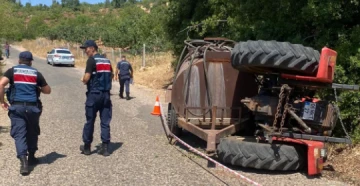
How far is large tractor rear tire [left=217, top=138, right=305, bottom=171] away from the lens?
6562 millimetres

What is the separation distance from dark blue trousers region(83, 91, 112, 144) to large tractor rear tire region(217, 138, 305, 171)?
7.46 feet

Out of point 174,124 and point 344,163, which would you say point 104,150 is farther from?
point 344,163

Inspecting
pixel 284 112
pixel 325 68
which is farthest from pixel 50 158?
pixel 325 68

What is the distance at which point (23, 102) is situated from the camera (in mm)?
6863

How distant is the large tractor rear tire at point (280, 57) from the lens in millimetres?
6195

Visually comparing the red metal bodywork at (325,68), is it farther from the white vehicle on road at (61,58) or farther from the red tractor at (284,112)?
the white vehicle on road at (61,58)

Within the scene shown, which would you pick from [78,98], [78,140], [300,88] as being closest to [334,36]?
[300,88]

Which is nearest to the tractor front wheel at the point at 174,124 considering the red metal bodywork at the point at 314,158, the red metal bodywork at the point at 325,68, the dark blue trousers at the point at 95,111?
the dark blue trousers at the point at 95,111

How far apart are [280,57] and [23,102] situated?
3782mm

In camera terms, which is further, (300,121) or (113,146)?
(113,146)

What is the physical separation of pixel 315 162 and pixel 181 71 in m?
3.18

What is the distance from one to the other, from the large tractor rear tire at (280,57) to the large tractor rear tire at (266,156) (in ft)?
3.66

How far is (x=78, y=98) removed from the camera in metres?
16.4

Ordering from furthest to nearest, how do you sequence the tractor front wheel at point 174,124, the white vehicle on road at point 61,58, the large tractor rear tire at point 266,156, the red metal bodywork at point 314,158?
the white vehicle on road at point 61,58 < the tractor front wheel at point 174,124 < the large tractor rear tire at point 266,156 < the red metal bodywork at point 314,158
